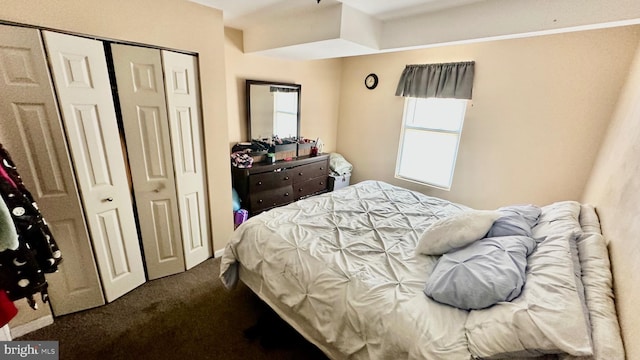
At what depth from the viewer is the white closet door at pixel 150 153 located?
179 cm

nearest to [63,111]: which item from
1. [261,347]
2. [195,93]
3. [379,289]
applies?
[195,93]

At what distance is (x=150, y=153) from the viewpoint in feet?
6.51

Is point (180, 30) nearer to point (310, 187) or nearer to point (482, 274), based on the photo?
point (310, 187)

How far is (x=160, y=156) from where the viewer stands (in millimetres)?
2033

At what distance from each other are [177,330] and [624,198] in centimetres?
280

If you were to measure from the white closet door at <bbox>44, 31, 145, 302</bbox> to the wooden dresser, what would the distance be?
4.00 feet

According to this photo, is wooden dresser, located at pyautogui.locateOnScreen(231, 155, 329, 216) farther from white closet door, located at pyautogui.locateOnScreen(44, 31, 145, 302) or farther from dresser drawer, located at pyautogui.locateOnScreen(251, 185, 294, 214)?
white closet door, located at pyautogui.locateOnScreen(44, 31, 145, 302)

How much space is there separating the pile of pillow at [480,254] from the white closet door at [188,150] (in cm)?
198

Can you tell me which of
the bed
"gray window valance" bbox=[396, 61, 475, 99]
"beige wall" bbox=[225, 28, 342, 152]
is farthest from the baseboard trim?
"gray window valance" bbox=[396, 61, 475, 99]

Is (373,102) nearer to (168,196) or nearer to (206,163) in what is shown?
(206,163)

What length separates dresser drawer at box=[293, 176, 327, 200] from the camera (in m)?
3.66

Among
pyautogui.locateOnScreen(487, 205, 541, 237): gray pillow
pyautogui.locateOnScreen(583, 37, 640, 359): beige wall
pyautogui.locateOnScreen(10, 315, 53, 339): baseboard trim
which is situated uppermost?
pyautogui.locateOnScreen(583, 37, 640, 359): beige wall

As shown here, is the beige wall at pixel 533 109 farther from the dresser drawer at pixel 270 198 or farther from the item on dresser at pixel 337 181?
the dresser drawer at pixel 270 198

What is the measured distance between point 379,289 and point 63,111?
2.16 metres
